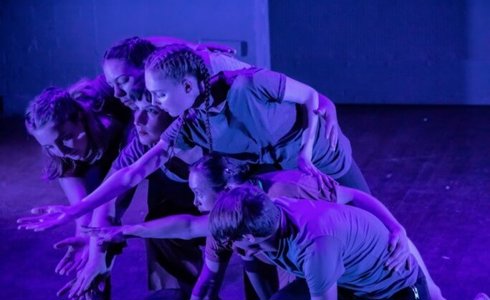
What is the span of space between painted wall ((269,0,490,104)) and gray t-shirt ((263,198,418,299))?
511cm

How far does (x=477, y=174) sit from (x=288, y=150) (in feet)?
9.23

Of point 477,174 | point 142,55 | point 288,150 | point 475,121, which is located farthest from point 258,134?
point 475,121

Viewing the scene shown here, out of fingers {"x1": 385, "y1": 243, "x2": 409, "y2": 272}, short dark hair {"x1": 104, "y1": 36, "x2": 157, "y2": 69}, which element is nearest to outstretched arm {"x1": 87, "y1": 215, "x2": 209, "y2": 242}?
short dark hair {"x1": 104, "y1": 36, "x2": 157, "y2": 69}

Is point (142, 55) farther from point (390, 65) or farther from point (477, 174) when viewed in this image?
point (390, 65)

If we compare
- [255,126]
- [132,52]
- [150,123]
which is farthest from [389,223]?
[132,52]

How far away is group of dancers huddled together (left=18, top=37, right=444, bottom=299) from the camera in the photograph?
2234 millimetres

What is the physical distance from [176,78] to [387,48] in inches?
212

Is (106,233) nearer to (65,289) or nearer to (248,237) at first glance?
(65,289)

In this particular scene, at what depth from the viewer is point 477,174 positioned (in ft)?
17.0

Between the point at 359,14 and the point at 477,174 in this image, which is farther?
the point at 359,14

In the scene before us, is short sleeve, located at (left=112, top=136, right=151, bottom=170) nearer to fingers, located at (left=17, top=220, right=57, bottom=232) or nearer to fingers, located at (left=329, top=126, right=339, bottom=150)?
fingers, located at (left=17, top=220, right=57, bottom=232)

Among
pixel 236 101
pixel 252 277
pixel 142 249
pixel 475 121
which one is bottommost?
pixel 475 121

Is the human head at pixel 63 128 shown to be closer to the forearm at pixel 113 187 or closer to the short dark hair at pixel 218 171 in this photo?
the forearm at pixel 113 187

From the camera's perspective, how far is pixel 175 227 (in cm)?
279
